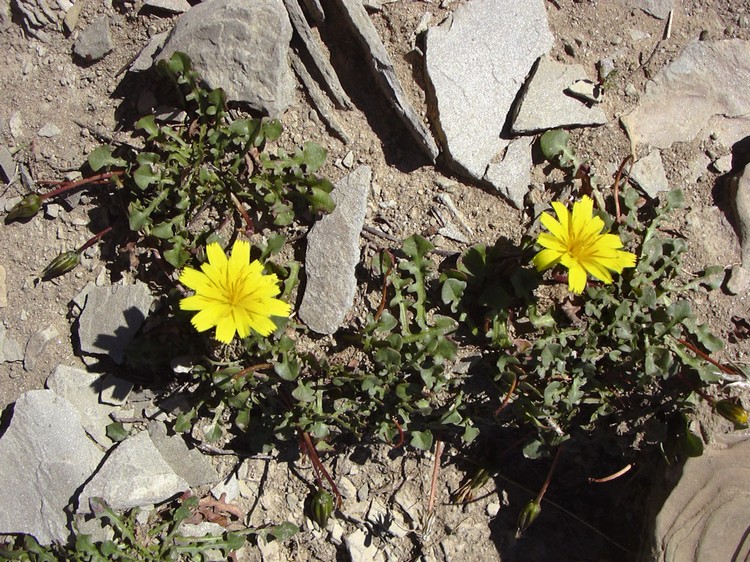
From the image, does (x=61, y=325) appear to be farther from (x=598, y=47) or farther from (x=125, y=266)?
(x=598, y=47)

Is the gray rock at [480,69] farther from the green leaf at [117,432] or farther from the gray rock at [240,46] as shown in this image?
the green leaf at [117,432]

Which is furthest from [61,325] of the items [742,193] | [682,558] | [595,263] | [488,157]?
[742,193]

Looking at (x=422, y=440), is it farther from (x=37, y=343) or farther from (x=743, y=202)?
(x=37, y=343)

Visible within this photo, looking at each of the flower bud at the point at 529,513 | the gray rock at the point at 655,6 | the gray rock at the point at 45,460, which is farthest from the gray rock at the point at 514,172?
the gray rock at the point at 45,460

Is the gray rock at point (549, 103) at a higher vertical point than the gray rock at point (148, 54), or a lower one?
higher

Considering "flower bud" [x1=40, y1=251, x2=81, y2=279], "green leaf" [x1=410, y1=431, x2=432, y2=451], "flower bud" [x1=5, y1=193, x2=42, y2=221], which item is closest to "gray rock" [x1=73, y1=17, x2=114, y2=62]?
"flower bud" [x1=5, y1=193, x2=42, y2=221]

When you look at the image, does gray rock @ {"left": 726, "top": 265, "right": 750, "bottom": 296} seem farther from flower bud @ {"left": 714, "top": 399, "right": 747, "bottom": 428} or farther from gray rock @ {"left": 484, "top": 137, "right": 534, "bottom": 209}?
gray rock @ {"left": 484, "top": 137, "right": 534, "bottom": 209}

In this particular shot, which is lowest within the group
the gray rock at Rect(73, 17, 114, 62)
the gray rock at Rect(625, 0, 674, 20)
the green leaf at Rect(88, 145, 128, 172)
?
the green leaf at Rect(88, 145, 128, 172)
